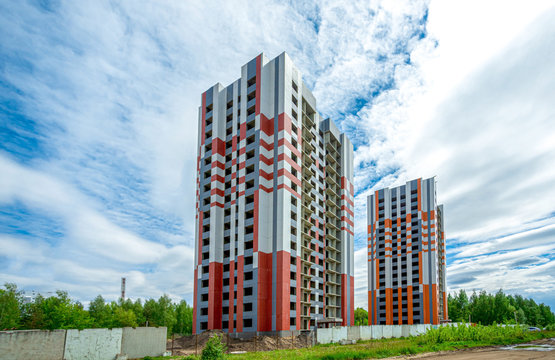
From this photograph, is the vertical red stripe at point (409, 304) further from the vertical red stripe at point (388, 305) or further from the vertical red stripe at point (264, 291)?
the vertical red stripe at point (264, 291)

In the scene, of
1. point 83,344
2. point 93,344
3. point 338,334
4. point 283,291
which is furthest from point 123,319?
point 83,344

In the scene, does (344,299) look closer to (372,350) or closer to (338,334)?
(338,334)

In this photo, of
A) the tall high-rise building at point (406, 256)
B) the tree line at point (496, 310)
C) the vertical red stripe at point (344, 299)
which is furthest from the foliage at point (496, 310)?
the vertical red stripe at point (344, 299)

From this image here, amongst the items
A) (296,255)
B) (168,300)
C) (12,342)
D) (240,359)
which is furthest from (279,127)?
(168,300)

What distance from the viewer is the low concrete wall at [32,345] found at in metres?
28.6

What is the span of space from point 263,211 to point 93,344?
37.8 metres

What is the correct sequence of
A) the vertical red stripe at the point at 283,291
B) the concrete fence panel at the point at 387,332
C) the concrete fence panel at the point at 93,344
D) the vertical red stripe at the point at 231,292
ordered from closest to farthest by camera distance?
the concrete fence panel at the point at 93,344 → the vertical red stripe at the point at 283,291 → the vertical red stripe at the point at 231,292 → the concrete fence panel at the point at 387,332

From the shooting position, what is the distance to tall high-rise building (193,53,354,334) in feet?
217

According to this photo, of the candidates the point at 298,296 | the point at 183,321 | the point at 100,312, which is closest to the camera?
the point at 298,296

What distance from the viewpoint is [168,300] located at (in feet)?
409

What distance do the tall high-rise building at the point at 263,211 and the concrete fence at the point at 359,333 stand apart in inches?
277

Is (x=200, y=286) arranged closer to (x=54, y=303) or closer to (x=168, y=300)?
(x=54, y=303)

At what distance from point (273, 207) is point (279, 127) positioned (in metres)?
14.0

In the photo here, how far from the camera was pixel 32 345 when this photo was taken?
29.9 meters
